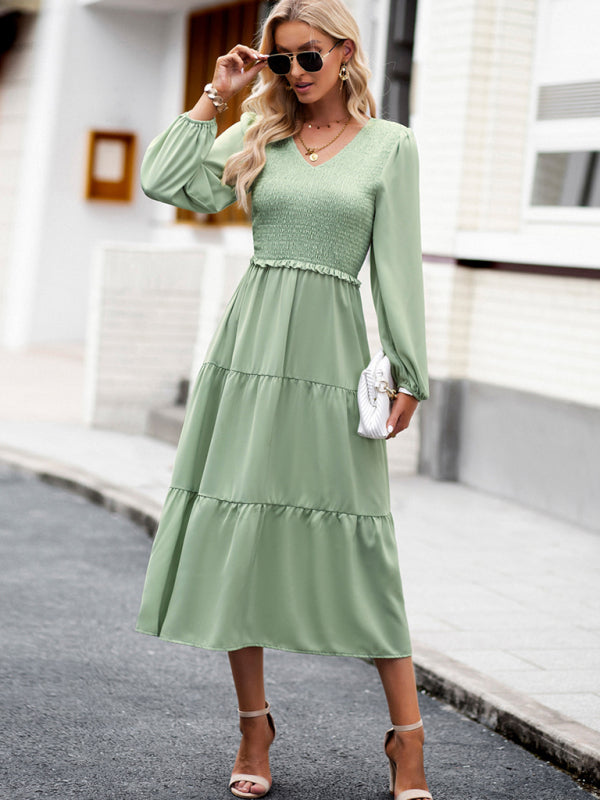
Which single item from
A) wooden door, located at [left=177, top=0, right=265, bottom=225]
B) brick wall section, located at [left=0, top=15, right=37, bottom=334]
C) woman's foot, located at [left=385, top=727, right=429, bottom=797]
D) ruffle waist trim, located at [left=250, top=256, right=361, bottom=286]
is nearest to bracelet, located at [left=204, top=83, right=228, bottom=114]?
ruffle waist trim, located at [left=250, top=256, right=361, bottom=286]

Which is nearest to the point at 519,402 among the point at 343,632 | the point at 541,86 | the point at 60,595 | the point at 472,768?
the point at 541,86

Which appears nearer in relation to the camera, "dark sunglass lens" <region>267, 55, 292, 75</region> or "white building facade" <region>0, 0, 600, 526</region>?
"dark sunglass lens" <region>267, 55, 292, 75</region>

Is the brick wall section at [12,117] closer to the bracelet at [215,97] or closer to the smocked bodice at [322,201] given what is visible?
the bracelet at [215,97]

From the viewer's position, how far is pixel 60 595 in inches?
245

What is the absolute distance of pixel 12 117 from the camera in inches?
736

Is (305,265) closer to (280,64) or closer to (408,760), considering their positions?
(280,64)

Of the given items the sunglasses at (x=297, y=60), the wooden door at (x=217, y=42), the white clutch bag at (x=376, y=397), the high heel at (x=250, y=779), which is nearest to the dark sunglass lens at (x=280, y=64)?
the sunglasses at (x=297, y=60)

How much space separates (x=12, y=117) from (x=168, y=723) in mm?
15360

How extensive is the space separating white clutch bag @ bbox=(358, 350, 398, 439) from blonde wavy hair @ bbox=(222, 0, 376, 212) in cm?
56

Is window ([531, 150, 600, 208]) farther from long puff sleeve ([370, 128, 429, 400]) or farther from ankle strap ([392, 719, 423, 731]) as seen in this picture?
ankle strap ([392, 719, 423, 731])

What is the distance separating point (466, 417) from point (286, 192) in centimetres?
574

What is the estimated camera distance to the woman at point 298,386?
3654 mm

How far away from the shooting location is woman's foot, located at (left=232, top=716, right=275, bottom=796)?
12.6 ft

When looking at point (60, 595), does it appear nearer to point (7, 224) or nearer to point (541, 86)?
point (541, 86)
